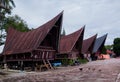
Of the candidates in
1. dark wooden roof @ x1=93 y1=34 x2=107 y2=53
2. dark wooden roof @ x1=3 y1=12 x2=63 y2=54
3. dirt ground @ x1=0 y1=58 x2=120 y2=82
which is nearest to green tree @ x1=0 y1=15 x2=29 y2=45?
dark wooden roof @ x1=3 y1=12 x2=63 y2=54

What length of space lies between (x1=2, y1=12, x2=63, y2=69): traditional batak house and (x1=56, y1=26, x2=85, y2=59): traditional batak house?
5.46 metres

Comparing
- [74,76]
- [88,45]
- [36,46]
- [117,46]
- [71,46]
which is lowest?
[74,76]

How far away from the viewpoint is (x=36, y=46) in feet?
84.8

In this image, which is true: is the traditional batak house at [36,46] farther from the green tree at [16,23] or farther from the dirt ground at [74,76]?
the green tree at [16,23]

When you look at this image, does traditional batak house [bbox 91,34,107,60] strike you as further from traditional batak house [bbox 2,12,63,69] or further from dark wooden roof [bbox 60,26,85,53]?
traditional batak house [bbox 2,12,63,69]

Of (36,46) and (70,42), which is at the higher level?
(70,42)

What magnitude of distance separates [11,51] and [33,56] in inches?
167

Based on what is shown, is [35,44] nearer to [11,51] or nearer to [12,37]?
[11,51]

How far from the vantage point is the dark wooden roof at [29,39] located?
26428 millimetres

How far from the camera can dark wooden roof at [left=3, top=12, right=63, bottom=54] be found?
86.7 feet

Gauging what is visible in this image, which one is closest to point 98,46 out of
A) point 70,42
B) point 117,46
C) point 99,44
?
point 99,44

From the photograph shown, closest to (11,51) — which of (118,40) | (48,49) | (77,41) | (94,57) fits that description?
(48,49)

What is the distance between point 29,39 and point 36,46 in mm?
2902

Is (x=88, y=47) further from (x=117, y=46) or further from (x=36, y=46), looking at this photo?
(x=36, y=46)
